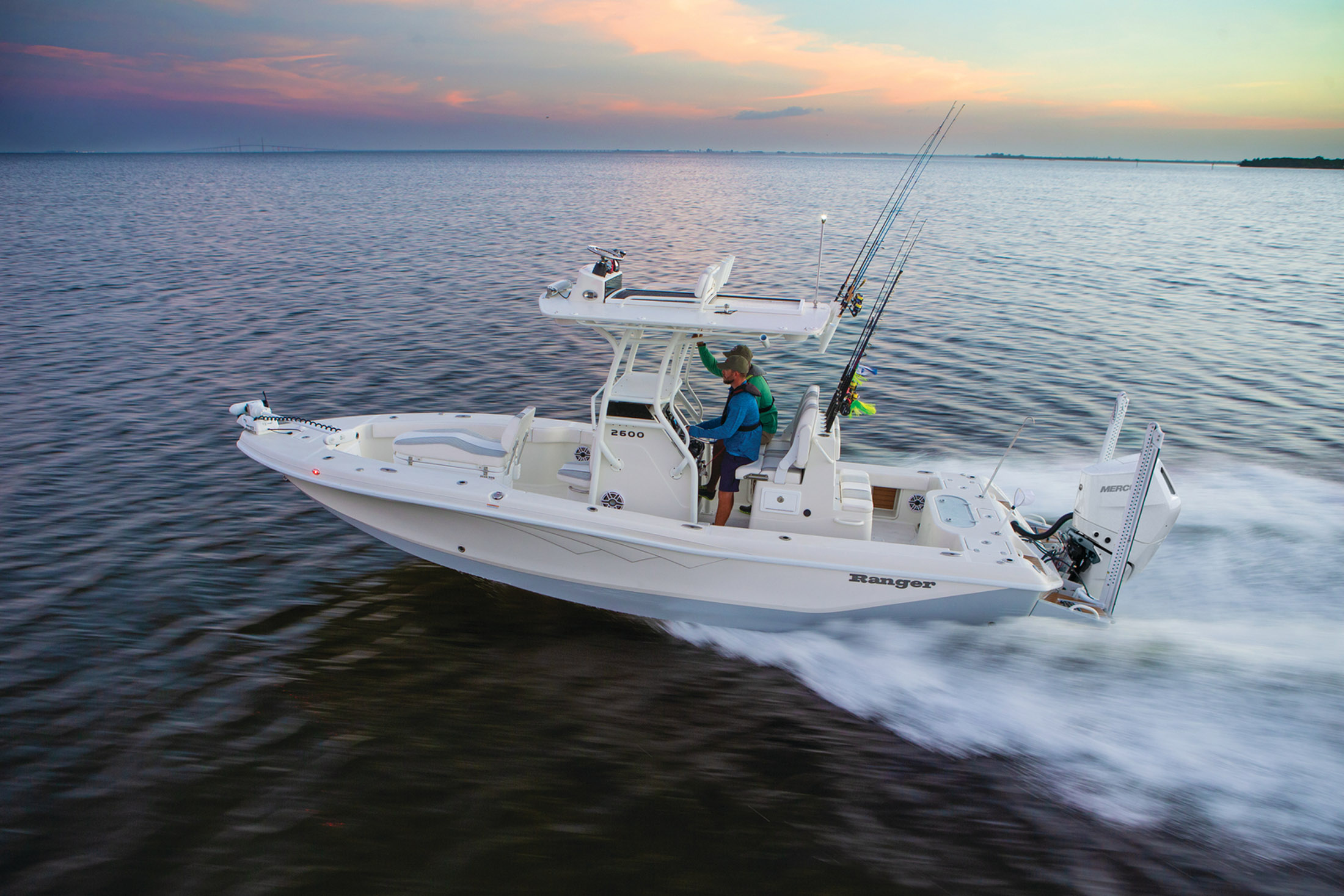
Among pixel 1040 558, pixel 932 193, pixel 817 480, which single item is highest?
pixel 932 193

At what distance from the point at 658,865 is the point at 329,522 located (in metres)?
5.01

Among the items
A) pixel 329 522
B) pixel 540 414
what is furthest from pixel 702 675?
pixel 540 414

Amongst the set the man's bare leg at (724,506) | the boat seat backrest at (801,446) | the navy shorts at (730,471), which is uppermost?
the boat seat backrest at (801,446)

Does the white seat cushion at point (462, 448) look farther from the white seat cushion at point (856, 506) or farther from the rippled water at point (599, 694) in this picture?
the white seat cushion at point (856, 506)

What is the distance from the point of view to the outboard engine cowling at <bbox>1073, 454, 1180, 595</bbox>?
16.4 ft

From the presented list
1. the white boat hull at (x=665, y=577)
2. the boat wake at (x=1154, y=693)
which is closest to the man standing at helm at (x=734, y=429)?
the white boat hull at (x=665, y=577)

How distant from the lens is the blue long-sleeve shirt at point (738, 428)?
5.22m

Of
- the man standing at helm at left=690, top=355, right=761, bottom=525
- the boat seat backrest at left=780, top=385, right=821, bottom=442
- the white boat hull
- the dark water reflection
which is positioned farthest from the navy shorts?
the dark water reflection

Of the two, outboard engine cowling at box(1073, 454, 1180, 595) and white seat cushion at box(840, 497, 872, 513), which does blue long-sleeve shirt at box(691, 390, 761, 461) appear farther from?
outboard engine cowling at box(1073, 454, 1180, 595)

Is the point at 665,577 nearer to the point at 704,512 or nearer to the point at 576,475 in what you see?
the point at 704,512

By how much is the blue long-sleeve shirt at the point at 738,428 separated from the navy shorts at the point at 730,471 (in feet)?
0.13

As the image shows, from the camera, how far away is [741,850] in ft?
12.8

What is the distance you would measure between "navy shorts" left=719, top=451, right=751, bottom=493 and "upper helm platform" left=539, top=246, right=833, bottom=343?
3.01 feet

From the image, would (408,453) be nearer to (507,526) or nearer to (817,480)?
(507,526)
